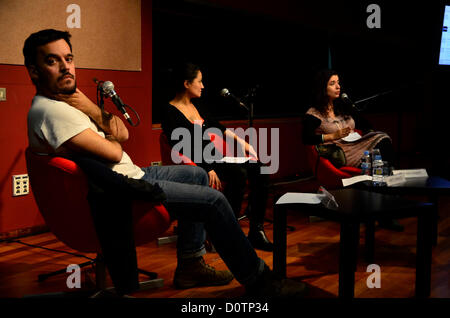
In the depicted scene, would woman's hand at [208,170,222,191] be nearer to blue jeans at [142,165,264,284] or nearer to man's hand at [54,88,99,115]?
blue jeans at [142,165,264,284]

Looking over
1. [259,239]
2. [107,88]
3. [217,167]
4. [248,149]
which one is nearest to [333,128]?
[248,149]

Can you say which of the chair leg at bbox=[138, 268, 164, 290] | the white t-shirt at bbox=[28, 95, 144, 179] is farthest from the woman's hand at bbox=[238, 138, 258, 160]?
the white t-shirt at bbox=[28, 95, 144, 179]

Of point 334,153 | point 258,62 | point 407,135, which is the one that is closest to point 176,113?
point 334,153

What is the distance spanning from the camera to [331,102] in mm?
4125

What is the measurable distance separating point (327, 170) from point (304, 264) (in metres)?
1.13

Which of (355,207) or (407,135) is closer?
(355,207)

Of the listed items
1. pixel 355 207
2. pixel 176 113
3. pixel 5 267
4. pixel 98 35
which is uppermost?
pixel 98 35

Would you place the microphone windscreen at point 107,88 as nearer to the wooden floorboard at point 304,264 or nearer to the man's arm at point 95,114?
the man's arm at point 95,114

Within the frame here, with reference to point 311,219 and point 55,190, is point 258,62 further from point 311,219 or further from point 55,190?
point 55,190

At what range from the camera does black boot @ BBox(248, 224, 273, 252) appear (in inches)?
124

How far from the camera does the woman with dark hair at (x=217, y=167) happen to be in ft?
10.5

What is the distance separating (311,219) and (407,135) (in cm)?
562

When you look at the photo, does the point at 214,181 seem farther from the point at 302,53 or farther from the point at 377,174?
the point at 302,53

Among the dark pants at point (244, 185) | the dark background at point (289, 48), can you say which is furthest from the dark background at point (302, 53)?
the dark pants at point (244, 185)
